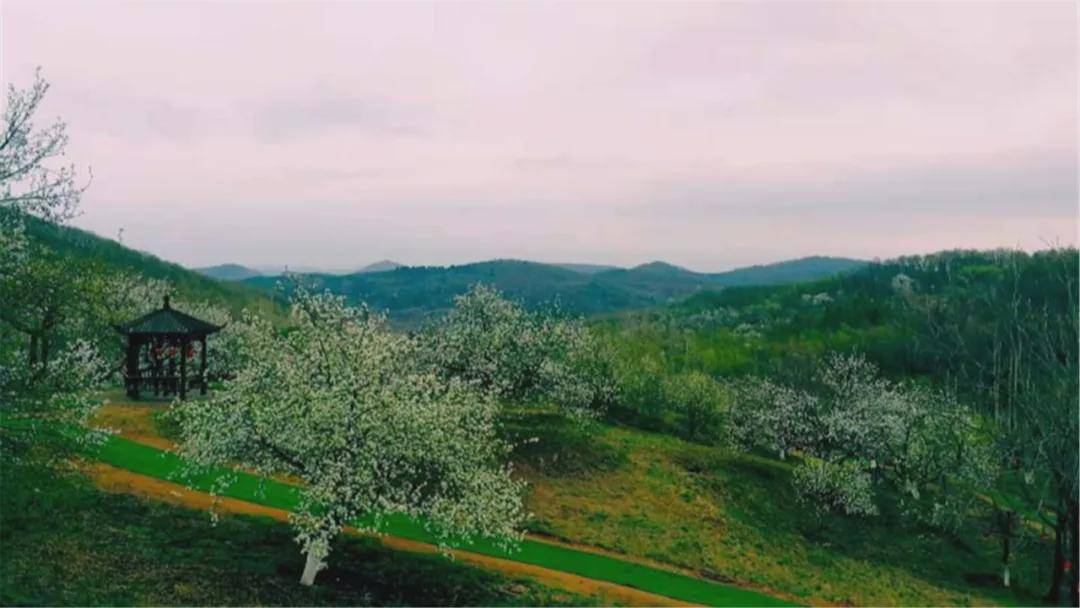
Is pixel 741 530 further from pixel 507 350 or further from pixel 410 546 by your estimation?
pixel 410 546

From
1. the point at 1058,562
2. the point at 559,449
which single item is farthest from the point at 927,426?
the point at 559,449

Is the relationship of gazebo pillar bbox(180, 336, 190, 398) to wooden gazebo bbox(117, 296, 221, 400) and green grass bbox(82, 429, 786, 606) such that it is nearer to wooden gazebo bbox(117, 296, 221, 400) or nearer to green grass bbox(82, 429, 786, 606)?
wooden gazebo bbox(117, 296, 221, 400)

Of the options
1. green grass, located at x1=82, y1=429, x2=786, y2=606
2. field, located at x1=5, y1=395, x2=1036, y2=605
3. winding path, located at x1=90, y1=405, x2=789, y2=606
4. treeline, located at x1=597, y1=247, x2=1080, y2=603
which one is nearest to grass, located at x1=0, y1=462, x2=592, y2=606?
field, located at x1=5, y1=395, x2=1036, y2=605

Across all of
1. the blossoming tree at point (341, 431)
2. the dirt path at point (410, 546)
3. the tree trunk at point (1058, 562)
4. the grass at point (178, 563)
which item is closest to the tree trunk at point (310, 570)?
the blossoming tree at point (341, 431)

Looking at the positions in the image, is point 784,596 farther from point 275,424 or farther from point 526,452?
point 275,424

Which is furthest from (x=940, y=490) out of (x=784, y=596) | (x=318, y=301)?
(x=318, y=301)
